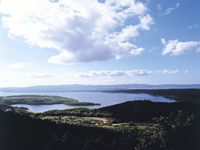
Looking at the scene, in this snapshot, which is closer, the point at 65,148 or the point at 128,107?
the point at 65,148

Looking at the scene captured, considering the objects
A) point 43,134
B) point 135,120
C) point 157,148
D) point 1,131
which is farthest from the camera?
point 135,120

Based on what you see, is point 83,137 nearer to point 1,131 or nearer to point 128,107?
point 1,131

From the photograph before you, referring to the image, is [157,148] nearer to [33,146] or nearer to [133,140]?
[133,140]

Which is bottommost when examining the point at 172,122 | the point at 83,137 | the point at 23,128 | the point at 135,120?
the point at 135,120

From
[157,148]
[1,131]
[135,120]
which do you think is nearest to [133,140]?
[157,148]

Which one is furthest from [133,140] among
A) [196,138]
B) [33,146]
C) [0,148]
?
[0,148]

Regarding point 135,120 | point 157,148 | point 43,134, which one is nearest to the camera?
point 157,148

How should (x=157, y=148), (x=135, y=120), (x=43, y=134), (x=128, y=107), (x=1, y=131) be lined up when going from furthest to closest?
(x=128, y=107) < (x=135, y=120) < (x=43, y=134) < (x=1, y=131) < (x=157, y=148)

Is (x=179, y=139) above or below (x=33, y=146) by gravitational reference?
above

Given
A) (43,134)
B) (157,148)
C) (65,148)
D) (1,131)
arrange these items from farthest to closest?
(43,134) → (1,131) → (65,148) → (157,148)
